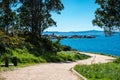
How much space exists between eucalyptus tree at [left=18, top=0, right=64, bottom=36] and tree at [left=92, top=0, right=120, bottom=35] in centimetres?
556

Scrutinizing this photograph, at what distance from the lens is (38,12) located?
50719 millimetres

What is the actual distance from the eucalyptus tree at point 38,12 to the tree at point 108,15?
18.2ft

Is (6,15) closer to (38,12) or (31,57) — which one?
(38,12)

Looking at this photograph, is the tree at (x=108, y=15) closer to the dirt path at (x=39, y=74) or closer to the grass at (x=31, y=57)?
the grass at (x=31, y=57)

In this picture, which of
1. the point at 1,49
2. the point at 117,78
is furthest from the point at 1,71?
the point at 117,78

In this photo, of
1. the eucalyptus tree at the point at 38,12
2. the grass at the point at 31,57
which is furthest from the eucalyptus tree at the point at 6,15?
the grass at the point at 31,57

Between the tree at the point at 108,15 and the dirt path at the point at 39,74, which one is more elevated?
the tree at the point at 108,15

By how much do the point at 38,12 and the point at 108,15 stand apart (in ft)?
33.6

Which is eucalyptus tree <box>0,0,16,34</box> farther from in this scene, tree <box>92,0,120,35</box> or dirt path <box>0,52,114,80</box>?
dirt path <box>0,52,114,80</box>

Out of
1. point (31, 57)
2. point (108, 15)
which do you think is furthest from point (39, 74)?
point (108, 15)

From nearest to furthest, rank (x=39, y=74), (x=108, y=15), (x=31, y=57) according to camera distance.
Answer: (x=39, y=74)
(x=31, y=57)
(x=108, y=15)

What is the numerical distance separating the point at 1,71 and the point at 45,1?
25.3 meters

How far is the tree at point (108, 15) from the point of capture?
48.1 m

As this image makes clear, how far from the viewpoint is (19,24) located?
52094 mm
